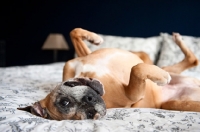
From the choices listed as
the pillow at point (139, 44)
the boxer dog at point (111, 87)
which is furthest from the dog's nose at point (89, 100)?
the pillow at point (139, 44)

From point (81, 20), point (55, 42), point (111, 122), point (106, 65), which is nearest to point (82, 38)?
point (106, 65)

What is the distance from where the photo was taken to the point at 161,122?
911 mm

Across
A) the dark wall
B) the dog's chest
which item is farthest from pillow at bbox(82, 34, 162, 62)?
the dog's chest

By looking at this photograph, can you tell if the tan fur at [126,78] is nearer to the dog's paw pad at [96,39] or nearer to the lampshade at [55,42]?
the dog's paw pad at [96,39]

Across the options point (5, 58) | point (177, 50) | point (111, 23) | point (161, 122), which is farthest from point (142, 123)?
point (5, 58)

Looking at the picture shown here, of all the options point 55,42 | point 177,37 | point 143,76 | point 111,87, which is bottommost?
point 55,42

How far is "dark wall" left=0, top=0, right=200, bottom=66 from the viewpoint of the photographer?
3252 mm

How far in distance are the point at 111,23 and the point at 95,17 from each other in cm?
30

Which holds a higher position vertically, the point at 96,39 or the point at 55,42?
the point at 96,39

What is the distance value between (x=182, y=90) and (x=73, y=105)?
2.52 feet

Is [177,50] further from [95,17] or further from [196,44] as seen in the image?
[95,17]

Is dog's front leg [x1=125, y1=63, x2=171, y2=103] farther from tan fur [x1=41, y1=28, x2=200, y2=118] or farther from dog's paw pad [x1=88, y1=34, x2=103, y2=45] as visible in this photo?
dog's paw pad [x1=88, y1=34, x2=103, y2=45]

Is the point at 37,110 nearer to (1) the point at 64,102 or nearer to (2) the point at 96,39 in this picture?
(1) the point at 64,102

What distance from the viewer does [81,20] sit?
398 cm
